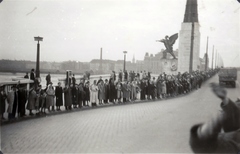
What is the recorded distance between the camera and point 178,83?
16.5 metres

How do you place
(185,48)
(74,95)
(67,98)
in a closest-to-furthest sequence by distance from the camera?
1. (67,98)
2. (74,95)
3. (185,48)

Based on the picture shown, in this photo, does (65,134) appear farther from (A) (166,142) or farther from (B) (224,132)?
(B) (224,132)

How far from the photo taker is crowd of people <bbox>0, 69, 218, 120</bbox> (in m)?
8.29

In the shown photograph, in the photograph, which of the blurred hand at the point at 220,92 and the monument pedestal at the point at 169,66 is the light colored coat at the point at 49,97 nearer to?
the blurred hand at the point at 220,92

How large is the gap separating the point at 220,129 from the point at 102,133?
3242mm

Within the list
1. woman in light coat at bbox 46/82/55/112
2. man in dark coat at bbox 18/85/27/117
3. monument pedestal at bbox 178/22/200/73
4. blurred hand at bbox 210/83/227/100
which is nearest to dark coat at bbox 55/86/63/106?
woman in light coat at bbox 46/82/55/112

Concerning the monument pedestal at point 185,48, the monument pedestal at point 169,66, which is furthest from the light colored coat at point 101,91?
the monument pedestal at point 185,48

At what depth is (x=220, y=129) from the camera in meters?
4.77

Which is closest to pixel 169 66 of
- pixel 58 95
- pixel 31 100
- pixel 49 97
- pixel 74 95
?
pixel 74 95

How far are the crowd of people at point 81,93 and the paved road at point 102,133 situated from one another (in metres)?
0.68

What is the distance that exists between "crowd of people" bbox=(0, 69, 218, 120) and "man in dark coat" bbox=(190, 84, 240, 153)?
5820mm

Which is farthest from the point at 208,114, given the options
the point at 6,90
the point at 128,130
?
the point at 6,90

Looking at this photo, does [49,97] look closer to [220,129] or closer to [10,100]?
[10,100]

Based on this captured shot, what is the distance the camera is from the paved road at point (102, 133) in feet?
19.2
